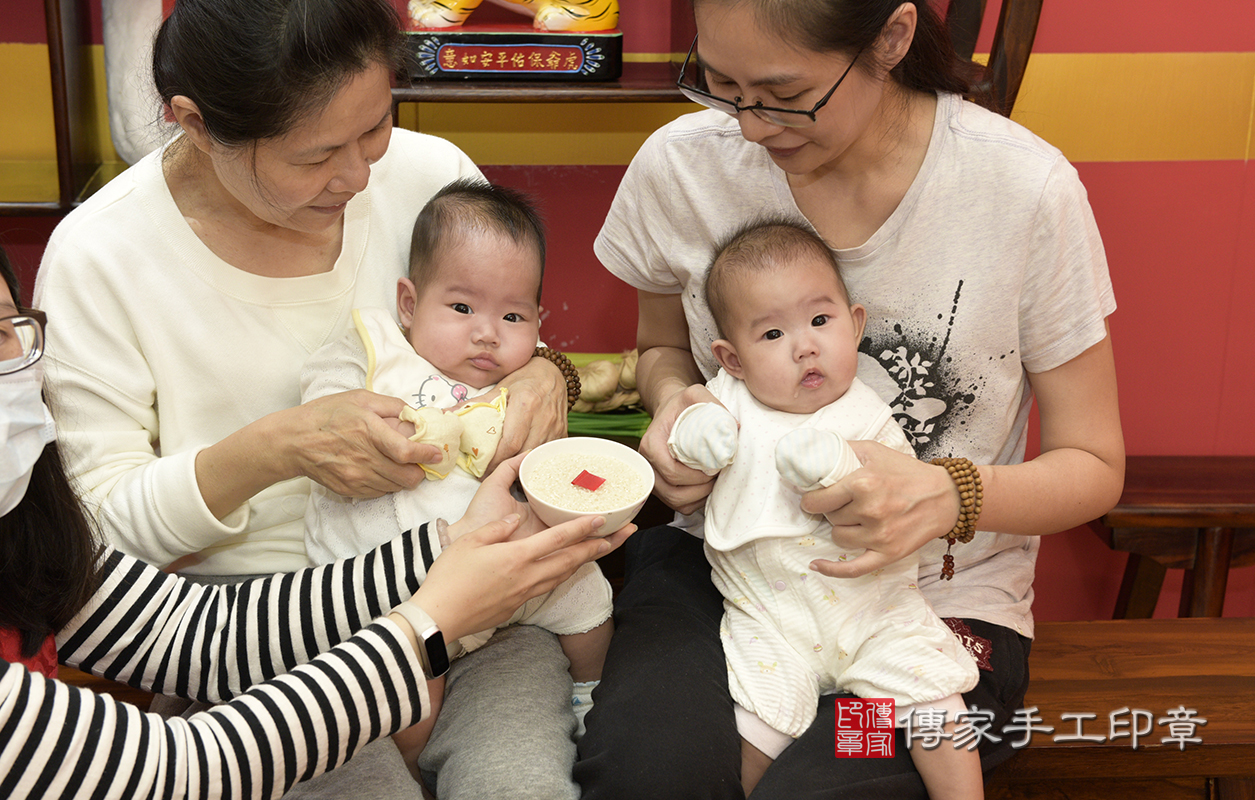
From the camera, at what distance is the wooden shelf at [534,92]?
→ 228cm

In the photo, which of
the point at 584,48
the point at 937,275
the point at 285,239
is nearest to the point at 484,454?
the point at 285,239

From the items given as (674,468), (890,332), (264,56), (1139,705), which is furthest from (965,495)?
(264,56)

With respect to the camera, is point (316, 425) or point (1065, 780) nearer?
point (316, 425)

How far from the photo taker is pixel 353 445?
1598mm

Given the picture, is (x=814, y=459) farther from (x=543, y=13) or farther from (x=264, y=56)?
(x=543, y=13)

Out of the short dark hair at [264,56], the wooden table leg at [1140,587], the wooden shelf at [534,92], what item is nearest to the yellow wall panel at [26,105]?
the wooden shelf at [534,92]

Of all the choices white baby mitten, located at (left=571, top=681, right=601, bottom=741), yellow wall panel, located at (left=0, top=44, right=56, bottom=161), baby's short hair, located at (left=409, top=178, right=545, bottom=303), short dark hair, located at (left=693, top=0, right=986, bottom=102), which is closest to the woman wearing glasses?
short dark hair, located at (left=693, top=0, right=986, bottom=102)

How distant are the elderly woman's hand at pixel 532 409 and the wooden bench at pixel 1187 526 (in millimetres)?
1476

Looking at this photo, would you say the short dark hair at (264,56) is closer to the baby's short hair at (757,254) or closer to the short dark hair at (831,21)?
the short dark hair at (831,21)

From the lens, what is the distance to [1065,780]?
1.90 metres

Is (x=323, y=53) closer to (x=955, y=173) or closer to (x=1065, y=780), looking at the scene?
(x=955, y=173)

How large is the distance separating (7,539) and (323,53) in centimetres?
77

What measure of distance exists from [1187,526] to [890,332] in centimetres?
127

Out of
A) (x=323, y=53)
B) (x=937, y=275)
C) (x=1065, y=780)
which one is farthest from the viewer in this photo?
(x=1065, y=780)
